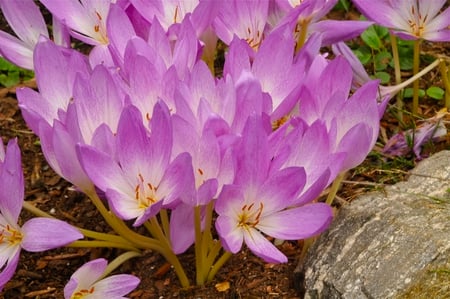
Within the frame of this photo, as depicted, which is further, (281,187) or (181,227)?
(181,227)

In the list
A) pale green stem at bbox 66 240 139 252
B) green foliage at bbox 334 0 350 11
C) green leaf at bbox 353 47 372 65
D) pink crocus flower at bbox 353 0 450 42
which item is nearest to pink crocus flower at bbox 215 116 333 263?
pale green stem at bbox 66 240 139 252

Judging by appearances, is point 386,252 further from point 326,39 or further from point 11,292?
point 11,292

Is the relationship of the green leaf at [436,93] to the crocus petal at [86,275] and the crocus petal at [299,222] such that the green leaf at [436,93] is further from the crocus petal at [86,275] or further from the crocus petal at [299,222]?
the crocus petal at [86,275]

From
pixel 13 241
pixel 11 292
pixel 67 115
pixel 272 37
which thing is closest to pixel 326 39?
pixel 272 37

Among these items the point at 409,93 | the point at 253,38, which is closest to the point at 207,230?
the point at 253,38

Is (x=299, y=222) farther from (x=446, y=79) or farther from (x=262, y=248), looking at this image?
(x=446, y=79)

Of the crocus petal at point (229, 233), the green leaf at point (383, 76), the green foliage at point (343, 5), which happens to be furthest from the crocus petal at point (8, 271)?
the green foliage at point (343, 5)
